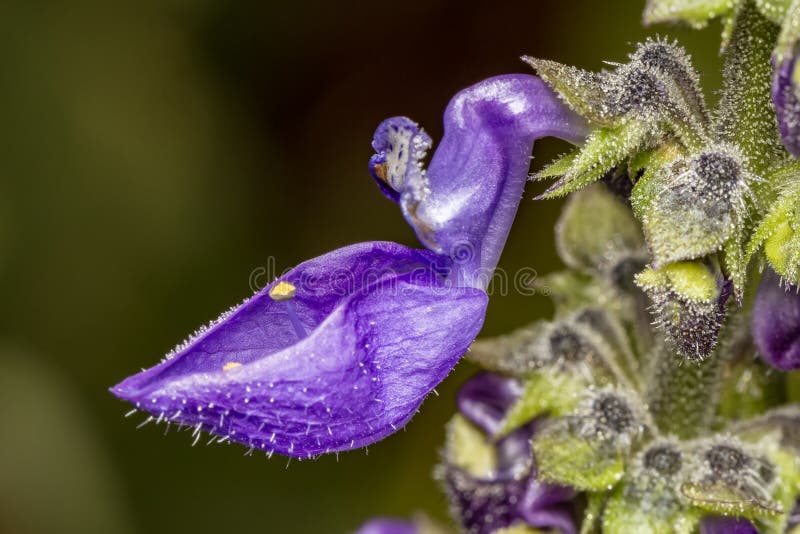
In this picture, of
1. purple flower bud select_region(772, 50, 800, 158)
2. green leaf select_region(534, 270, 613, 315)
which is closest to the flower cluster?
purple flower bud select_region(772, 50, 800, 158)

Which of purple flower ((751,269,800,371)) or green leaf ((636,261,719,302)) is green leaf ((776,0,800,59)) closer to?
Answer: green leaf ((636,261,719,302))

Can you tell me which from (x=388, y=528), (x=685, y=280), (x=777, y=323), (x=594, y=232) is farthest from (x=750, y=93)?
(x=388, y=528)

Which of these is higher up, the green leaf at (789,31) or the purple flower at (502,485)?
the green leaf at (789,31)

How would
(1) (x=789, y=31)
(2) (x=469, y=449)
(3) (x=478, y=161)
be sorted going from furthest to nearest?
(2) (x=469, y=449) → (3) (x=478, y=161) → (1) (x=789, y=31)

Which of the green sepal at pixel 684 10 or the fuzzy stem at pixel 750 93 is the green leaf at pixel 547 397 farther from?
the green sepal at pixel 684 10

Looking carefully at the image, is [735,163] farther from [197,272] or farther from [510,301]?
[197,272]

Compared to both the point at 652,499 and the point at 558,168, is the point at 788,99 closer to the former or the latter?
the point at 558,168

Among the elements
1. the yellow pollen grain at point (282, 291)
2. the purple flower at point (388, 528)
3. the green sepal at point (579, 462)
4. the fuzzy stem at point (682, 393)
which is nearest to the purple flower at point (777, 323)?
the fuzzy stem at point (682, 393)
